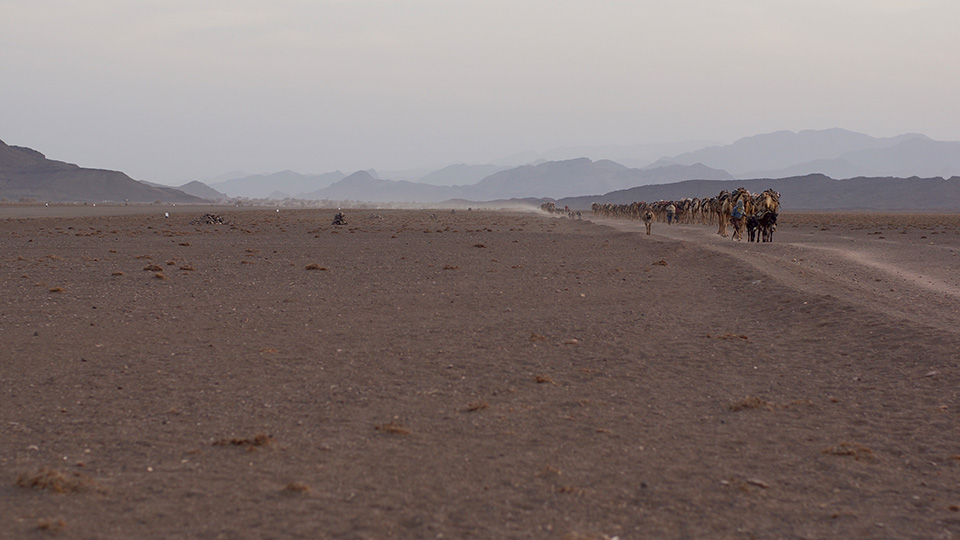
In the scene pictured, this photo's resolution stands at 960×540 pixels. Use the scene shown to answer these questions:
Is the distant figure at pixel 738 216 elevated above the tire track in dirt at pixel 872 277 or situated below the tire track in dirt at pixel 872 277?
above

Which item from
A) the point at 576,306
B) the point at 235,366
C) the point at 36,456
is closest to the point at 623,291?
the point at 576,306

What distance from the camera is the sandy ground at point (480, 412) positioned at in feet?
18.0

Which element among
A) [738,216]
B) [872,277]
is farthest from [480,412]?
[738,216]

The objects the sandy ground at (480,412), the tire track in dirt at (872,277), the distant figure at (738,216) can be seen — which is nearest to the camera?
the sandy ground at (480,412)

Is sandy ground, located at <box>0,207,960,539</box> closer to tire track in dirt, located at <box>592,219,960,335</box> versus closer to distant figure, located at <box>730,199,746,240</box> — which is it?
tire track in dirt, located at <box>592,219,960,335</box>

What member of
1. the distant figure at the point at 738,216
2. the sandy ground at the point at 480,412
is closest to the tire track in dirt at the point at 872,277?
the sandy ground at the point at 480,412

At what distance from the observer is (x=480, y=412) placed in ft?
26.0

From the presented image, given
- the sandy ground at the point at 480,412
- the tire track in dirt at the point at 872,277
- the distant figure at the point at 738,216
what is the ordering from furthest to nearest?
the distant figure at the point at 738,216 → the tire track in dirt at the point at 872,277 → the sandy ground at the point at 480,412

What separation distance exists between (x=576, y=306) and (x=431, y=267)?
805 cm

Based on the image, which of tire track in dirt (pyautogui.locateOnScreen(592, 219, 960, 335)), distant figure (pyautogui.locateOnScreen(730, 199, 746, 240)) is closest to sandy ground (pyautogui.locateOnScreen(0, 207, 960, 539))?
tire track in dirt (pyautogui.locateOnScreen(592, 219, 960, 335))

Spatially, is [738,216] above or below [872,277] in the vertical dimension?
above

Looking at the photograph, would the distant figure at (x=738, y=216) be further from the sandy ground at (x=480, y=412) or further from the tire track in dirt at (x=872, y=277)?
the sandy ground at (x=480, y=412)

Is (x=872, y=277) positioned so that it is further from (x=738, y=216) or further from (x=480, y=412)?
(x=738, y=216)

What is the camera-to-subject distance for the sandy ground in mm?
5492
